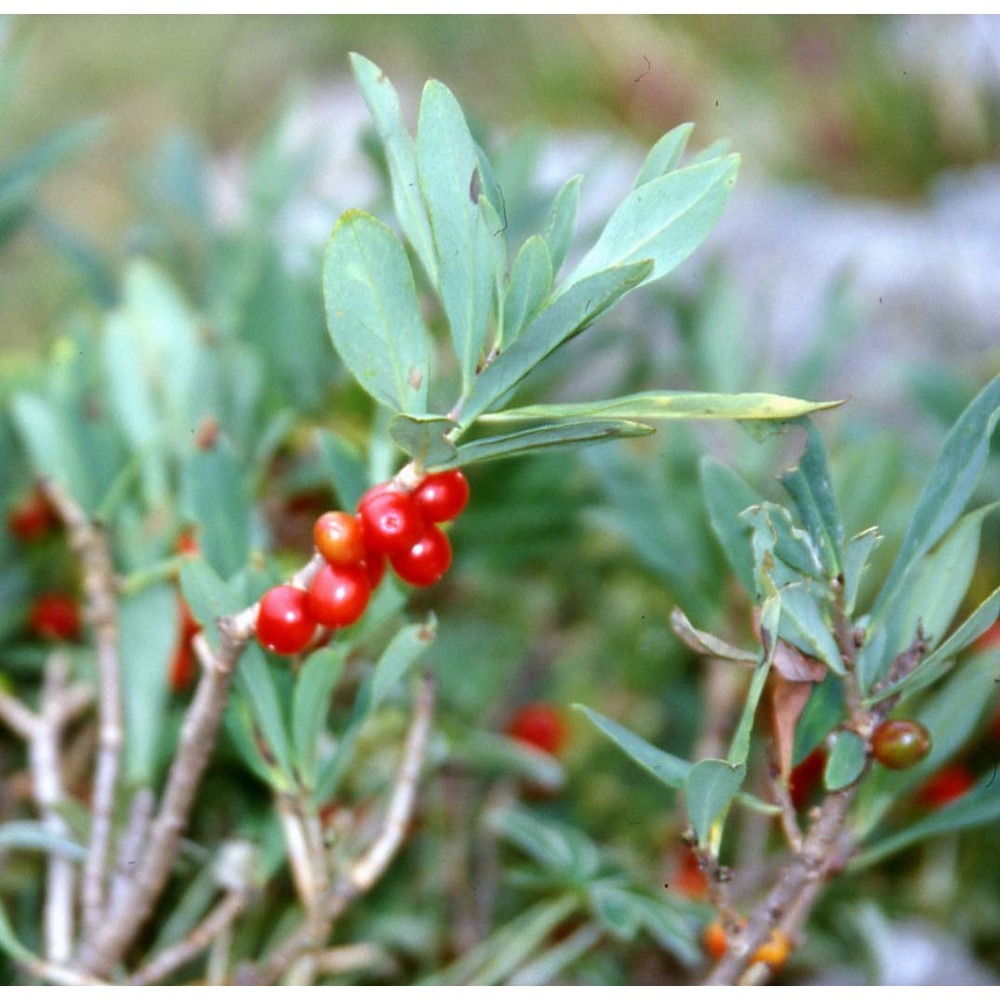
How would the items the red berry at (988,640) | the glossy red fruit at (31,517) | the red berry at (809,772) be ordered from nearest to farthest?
the red berry at (809,772), the glossy red fruit at (31,517), the red berry at (988,640)

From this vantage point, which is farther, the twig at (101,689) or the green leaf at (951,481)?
the twig at (101,689)

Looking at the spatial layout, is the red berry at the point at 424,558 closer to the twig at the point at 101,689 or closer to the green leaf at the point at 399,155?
the green leaf at the point at 399,155

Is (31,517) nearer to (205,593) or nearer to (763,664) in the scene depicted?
(205,593)

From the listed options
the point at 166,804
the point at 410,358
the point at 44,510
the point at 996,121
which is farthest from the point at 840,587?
the point at 996,121

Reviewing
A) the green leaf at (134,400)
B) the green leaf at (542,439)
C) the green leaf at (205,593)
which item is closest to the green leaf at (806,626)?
the green leaf at (542,439)

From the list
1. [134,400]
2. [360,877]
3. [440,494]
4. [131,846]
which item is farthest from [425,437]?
[134,400]

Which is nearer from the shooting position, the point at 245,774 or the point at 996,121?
the point at 245,774
